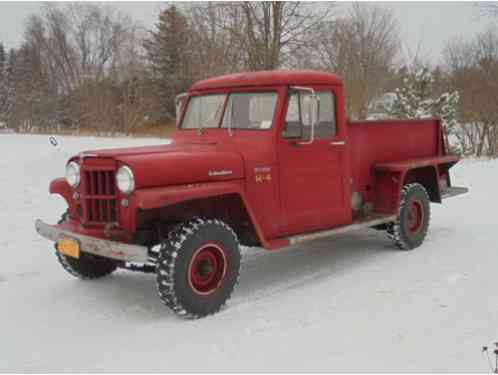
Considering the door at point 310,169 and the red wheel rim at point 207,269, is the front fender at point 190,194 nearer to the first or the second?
the red wheel rim at point 207,269

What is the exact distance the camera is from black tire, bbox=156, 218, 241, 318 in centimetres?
433

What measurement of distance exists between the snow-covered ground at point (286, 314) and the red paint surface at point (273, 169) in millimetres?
681

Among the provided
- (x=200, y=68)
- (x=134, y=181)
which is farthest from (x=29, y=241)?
(x=200, y=68)

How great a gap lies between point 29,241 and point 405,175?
492cm

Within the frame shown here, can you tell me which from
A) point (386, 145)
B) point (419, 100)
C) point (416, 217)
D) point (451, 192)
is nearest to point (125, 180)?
point (386, 145)

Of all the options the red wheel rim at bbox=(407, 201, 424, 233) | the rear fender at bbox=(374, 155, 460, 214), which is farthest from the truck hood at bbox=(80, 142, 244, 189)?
the red wheel rim at bbox=(407, 201, 424, 233)

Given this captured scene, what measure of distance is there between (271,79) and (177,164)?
1481 mm

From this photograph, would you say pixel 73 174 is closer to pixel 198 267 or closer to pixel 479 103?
pixel 198 267

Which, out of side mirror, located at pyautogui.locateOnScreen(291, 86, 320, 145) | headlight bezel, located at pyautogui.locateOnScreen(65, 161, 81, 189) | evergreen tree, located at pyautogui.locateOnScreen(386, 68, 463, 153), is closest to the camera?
headlight bezel, located at pyautogui.locateOnScreen(65, 161, 81, 189)

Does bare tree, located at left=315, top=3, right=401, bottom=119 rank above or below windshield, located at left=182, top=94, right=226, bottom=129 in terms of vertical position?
above

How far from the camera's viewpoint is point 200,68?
2006 centimetres

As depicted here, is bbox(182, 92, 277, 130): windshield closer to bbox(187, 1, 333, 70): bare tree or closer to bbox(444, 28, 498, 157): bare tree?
bbox(187, 1, 333, 70): bare tree

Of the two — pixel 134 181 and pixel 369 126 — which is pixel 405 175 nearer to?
pixel 369 126

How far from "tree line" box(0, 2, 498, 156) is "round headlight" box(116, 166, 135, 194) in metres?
10.5
